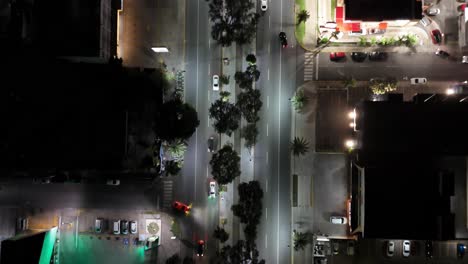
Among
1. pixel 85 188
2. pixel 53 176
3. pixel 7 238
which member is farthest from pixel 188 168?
pixel 7 238

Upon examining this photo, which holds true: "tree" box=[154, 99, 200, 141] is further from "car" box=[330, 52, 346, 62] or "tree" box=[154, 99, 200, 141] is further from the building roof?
the building roof

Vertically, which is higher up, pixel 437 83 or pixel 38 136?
pixel 437 83

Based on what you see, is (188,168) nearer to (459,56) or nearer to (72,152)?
(72,152)

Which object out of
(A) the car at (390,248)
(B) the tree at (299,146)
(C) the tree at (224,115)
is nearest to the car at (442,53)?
(B) the tree at (299,146)

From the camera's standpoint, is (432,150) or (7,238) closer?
(432,150)

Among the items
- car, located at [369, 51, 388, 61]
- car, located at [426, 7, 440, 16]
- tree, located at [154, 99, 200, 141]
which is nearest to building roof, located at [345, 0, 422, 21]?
car, located at [426, 7, 440, 16]

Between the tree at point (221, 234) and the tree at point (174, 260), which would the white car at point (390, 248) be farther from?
the tree at point (174, 260)

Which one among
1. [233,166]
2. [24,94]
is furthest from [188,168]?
[24,94]

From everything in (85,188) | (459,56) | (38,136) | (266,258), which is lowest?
(266,258)
